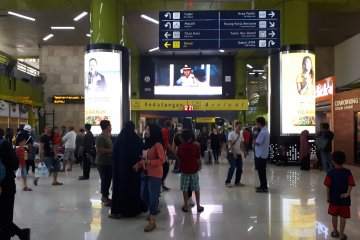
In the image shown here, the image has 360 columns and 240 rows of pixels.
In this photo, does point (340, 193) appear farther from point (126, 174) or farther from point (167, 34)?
point (167, 34)

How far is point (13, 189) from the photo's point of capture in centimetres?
483

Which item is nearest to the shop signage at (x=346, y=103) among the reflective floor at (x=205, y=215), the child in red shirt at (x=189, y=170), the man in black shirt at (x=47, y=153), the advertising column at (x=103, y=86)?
the reflective floor at (x=205, y=215)

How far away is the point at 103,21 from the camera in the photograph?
545 inches

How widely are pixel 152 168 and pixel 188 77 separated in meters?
19.4

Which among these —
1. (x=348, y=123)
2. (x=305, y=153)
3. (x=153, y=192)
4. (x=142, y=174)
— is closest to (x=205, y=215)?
(x=153, y=192)

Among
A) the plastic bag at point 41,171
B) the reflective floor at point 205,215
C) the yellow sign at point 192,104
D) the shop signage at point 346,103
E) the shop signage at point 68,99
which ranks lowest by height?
the reflective floor at point 205,215

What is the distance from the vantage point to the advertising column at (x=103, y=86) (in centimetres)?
1316

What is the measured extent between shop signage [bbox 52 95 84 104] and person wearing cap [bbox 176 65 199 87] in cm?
567

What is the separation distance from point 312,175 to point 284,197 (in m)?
4.11

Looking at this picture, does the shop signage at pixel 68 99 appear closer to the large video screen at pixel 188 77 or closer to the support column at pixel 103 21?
the large video screen at pixel 188 77

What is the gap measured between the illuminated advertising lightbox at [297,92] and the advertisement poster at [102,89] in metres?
5.58

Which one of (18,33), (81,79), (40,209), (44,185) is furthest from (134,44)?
(40,209)

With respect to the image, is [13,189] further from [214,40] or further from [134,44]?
[134,44]

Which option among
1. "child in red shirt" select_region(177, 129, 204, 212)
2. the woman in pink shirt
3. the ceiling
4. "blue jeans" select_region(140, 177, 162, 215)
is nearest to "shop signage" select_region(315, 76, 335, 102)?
the ceiling
